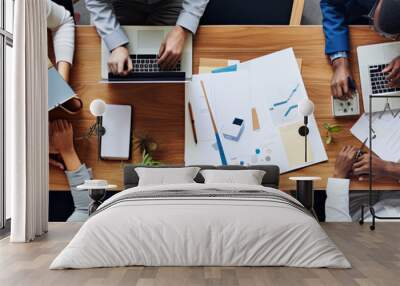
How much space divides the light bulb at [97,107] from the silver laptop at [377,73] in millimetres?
2606

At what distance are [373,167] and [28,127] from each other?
11.0 ft

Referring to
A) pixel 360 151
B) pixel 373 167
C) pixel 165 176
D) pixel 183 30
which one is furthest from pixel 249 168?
pixel 183 30

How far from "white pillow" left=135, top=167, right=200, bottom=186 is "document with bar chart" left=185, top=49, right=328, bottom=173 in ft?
1.22

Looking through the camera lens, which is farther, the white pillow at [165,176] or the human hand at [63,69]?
the human hand at [63,69]

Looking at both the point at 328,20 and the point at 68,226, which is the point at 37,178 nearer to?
the point at 68,226

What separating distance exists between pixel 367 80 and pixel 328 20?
0.72m

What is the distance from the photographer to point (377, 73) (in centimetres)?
616

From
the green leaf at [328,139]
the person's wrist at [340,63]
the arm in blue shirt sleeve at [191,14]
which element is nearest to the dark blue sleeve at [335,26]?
the person's wrist at [340,63]

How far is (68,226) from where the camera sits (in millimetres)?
5910

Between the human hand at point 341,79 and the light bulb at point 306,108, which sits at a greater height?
the human hand at point 341,79

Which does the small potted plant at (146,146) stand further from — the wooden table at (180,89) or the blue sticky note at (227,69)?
the blue sticky note at (227,69)

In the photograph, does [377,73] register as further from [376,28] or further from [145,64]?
[145,64]

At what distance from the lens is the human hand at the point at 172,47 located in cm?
600

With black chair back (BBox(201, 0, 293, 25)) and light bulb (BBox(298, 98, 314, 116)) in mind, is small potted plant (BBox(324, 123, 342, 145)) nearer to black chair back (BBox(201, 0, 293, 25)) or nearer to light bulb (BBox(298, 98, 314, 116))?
light bulb (BBox(298, 98, 314, 116))
